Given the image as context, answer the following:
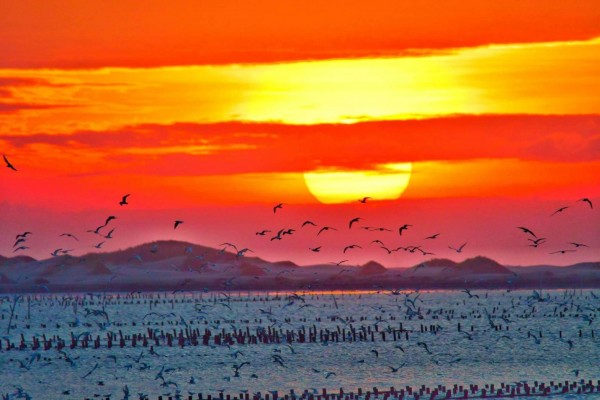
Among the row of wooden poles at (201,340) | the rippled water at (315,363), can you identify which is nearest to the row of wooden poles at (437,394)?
the rippled water at (315,363)

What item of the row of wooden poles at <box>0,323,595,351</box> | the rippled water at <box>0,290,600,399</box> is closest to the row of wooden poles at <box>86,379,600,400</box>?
the rippled water at <box>0,290,600,399</box>

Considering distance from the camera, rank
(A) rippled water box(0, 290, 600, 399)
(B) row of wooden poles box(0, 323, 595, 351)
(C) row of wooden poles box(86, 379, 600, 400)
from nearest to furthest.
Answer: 1. (C) row of wooden poles box(86, 379, 600, 400)
2. (A) rippled water box(0, 290, 600, 399)
3. (B) row of wooden poles box(0, 323, 595, 351)

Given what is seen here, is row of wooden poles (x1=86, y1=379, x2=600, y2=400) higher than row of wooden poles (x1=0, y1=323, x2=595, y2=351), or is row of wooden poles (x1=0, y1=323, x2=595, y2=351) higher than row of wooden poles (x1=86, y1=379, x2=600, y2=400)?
row of wooden poles (x1=0, y1=323, x2=595, y2=351)

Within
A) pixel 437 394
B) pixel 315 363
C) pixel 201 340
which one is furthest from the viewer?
pixel 201 340

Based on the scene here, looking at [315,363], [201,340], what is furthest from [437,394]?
[201,340]

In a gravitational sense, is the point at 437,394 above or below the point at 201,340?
below

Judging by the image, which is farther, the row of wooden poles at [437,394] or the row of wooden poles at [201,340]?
the row of wooden poles at [201,340]

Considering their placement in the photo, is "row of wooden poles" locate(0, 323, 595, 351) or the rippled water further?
"row of wooden poles" locate(0, 323, 595, 351)

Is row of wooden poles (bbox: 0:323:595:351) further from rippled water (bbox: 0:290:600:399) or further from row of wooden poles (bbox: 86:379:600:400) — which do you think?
row of wooden poles (bbox: 86:379:600:400)

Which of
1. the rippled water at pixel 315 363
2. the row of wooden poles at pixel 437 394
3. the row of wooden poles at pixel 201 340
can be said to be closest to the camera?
the row of wooden poles at pixel 437 394

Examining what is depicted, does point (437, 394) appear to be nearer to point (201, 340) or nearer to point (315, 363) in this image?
point (315, 363)

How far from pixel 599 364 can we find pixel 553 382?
556 inches

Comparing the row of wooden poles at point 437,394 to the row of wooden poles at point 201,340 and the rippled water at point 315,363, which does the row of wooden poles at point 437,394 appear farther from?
the row of wooden poles at point 201,340

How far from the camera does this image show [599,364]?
71812 millimetres
